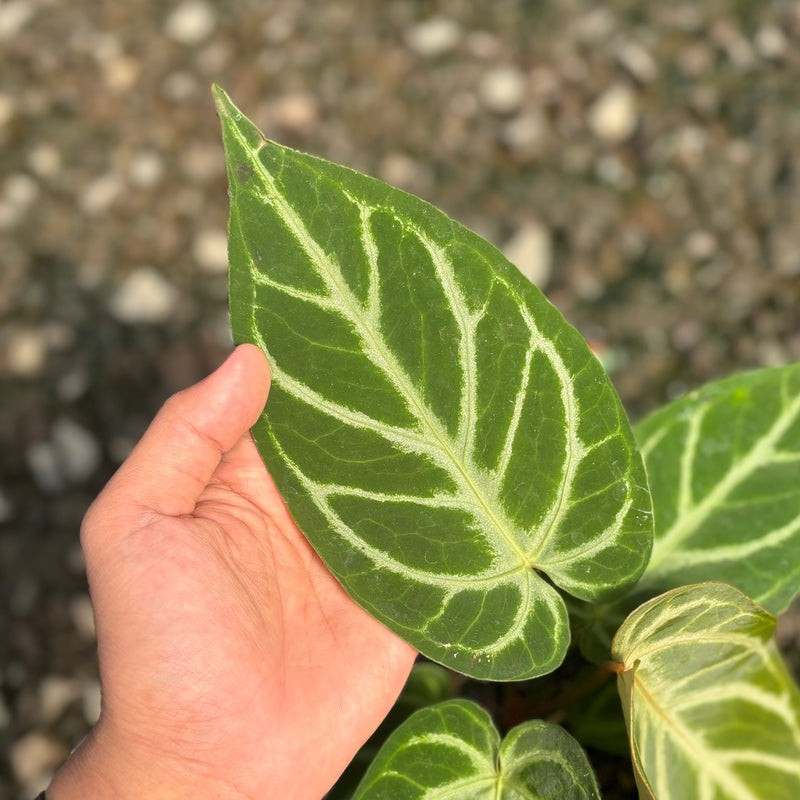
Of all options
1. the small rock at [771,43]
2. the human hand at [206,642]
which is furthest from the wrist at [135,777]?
the small rock at [771,43]

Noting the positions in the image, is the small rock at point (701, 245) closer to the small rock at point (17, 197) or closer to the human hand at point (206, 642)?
the human hand at point (206, 642)

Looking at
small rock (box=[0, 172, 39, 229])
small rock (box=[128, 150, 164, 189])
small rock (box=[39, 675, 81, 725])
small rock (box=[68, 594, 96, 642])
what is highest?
small rock (box=[0, 172, 39, 229])

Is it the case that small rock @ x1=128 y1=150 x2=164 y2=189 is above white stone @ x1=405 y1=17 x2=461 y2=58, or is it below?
above

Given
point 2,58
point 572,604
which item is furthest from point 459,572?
point 2,58

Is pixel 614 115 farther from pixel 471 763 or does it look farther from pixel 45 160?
pixel 471 763

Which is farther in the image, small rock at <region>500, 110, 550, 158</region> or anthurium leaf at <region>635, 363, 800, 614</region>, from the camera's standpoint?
small rock at <region>500, 110, 550, 158</region>

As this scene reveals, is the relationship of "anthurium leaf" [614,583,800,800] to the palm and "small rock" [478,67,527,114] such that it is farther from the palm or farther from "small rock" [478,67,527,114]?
"small rock" [478,67,527,114]

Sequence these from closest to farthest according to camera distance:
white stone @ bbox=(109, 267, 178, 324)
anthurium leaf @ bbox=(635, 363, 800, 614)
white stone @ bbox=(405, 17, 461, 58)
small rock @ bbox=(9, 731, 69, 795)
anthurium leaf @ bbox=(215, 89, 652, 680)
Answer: anthurium leaf @ bbox=(215, 89, 652, 680)
anthurium leaf @ bbox=(635, 363, 800, 614)
small rock @ bbox=(9, 731, 69, 795)
white stone @ bbox=(109, 267, 178, 324)
white stone @ bbox=(405, 17, 461, 58)

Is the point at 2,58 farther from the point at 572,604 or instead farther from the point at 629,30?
the point at 572,604

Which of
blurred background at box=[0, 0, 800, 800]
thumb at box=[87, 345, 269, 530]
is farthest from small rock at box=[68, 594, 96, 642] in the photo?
thumb at box=[87, 345, 269, 530]
